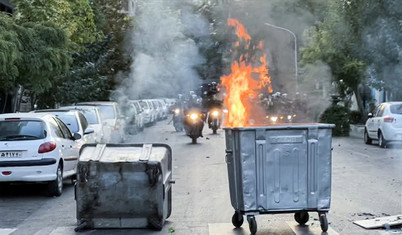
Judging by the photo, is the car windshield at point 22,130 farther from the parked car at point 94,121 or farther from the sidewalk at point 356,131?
the sidewalk at point 356,131

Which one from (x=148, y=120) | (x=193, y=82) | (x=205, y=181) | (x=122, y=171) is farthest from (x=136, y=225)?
(x=148, y=120)

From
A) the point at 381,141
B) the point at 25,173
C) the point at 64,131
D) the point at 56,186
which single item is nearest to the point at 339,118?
the point at 381,141

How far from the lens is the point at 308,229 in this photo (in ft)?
27.1

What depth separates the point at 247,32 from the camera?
596 inches

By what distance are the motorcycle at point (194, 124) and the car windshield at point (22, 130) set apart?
37.3 feet

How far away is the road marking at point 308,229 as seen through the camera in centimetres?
803

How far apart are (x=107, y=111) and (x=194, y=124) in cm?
297

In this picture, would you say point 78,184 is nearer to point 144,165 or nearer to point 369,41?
point 144,165

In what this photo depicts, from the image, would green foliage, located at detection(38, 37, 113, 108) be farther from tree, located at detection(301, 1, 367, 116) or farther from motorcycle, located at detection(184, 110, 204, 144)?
tree, located at detection(301, 1, 367, 116)

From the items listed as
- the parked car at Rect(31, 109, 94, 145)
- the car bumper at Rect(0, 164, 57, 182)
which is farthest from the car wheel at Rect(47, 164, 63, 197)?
the parked car at Rect(31, 109, 94, 145)

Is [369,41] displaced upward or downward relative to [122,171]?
upward

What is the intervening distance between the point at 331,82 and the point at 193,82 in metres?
8.22

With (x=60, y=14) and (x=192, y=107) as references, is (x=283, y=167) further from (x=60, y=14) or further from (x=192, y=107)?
(x=192, y=107)

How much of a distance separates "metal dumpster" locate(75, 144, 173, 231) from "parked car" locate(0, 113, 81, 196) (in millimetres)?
2950
